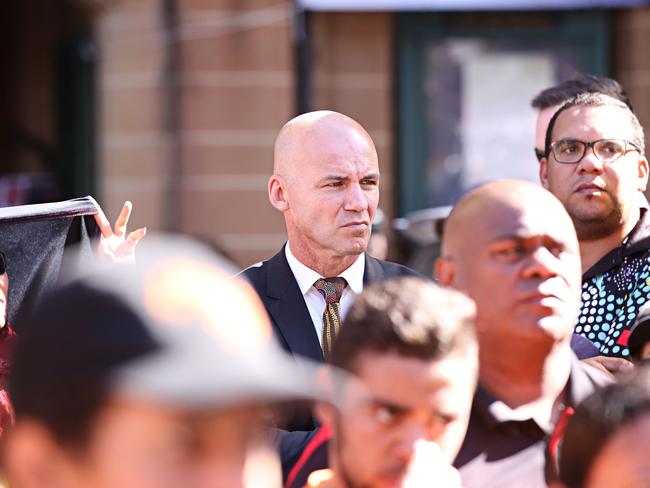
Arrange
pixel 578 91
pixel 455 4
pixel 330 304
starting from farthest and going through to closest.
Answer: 1. pixel 455 4
2. pixel 578 91
3. pixel 330 304

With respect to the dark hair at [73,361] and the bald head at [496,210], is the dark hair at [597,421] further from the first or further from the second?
the dark hair at [73,361]

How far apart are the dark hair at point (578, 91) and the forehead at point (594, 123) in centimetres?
40

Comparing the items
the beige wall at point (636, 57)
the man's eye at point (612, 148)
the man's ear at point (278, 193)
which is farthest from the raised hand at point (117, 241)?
the beige wall at point (636, 57)

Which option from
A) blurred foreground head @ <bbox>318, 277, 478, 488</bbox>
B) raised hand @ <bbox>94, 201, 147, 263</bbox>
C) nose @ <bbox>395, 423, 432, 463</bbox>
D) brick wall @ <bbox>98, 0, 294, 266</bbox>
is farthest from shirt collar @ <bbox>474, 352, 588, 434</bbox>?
brick wall @ <bbox>98, 0, 294, 266</bbox>

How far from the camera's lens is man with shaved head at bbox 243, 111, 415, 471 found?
3605 millimetres

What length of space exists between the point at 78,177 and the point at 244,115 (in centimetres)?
156

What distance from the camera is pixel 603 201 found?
3838 mm

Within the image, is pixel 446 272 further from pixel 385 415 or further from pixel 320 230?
pixel 320 230

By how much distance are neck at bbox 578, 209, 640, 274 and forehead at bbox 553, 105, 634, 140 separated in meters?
0.29

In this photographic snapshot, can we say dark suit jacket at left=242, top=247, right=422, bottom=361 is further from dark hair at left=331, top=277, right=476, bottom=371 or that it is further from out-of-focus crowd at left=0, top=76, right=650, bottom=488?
dark hair at left=331, top=277, right=476, bottom=371

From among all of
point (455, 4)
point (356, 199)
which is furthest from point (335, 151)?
point (455, 4)

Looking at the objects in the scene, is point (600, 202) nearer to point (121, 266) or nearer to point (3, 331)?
point (3, 331)

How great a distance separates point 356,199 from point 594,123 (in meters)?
0.82

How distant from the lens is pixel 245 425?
1.40 m
